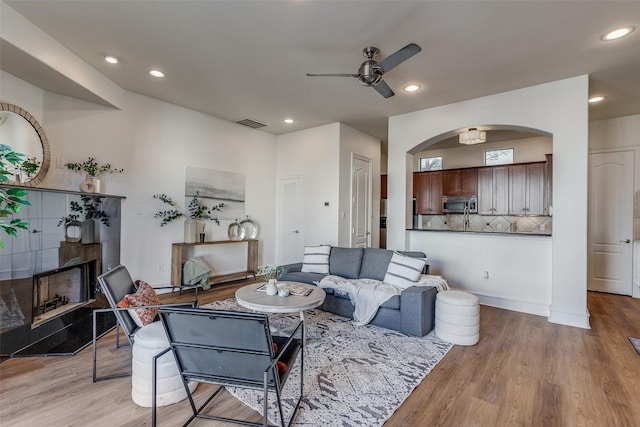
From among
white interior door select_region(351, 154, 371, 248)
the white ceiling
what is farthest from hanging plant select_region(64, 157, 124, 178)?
white interior door select_region(351, 154, 371, 248)

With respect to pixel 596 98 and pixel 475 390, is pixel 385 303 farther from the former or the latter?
pixel 596 98

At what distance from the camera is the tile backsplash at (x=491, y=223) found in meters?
6.27

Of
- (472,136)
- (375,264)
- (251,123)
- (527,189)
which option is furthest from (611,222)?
(251,123)

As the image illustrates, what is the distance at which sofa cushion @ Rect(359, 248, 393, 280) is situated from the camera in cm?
412

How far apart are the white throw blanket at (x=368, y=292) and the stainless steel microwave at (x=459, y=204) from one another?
3378 mm

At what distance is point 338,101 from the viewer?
469 cm

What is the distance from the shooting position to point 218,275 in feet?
18.6

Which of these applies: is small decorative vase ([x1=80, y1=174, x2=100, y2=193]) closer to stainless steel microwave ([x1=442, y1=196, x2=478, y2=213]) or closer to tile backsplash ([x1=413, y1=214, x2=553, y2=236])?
tile backsplash ([x1=413, y1=214, x2=553, y2=236])

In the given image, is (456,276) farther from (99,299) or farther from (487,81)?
(99,299)

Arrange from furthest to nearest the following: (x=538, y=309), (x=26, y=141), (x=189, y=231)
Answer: (x=189, y=231) < (x=538, y=309) < (x=26, y=141)

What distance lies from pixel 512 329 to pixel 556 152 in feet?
7.63

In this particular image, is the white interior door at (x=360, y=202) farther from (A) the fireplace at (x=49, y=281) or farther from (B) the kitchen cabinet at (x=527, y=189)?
(A) the fireplace at (x=49, y=281)

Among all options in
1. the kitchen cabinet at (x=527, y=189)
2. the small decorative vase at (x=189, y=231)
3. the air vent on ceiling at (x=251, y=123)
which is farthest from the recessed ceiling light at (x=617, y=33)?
the small decorative vase at (x=189, y=231)

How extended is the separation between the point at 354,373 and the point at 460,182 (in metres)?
5.42
